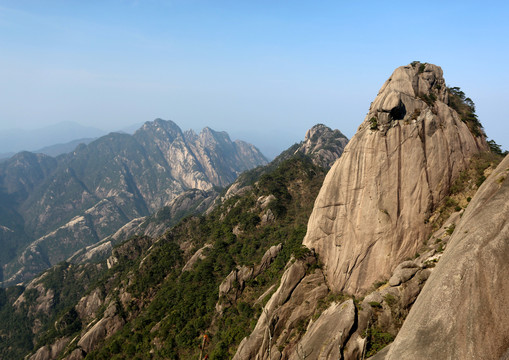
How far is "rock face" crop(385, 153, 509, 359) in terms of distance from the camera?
61.0ft

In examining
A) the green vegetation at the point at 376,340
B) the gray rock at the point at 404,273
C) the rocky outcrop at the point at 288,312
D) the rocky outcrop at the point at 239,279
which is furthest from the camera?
the rocky outcrop at the point at 239,279

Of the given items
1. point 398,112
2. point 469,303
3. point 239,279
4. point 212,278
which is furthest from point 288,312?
point 212,278

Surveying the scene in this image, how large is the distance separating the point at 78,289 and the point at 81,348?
87.5 metres

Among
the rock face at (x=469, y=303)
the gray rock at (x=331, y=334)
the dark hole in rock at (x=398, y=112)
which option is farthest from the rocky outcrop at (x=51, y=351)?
the dark hole in rock at (x=398, y=112)

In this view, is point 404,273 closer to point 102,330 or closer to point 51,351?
point 102,330

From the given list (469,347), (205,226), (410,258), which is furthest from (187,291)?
(469,347)

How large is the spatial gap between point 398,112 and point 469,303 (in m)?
24.8

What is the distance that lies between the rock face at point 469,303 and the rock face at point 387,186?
11.5 m

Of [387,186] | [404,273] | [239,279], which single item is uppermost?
[387,186]

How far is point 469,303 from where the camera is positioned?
1942 centimetres

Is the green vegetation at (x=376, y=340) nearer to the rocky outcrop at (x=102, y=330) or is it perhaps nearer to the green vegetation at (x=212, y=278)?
the green vegetation at (x=212, y=278)

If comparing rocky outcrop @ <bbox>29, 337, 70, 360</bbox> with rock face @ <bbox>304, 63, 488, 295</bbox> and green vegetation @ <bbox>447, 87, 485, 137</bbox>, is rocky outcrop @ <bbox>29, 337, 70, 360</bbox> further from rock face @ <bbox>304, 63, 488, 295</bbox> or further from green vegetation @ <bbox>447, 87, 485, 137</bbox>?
green vegetation @ <bbox>447, 87, 485, 137</bbox>

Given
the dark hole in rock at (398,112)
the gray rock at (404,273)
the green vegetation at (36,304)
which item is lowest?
the green vegetation at (36,304)

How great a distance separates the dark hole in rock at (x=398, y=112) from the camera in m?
36.4
